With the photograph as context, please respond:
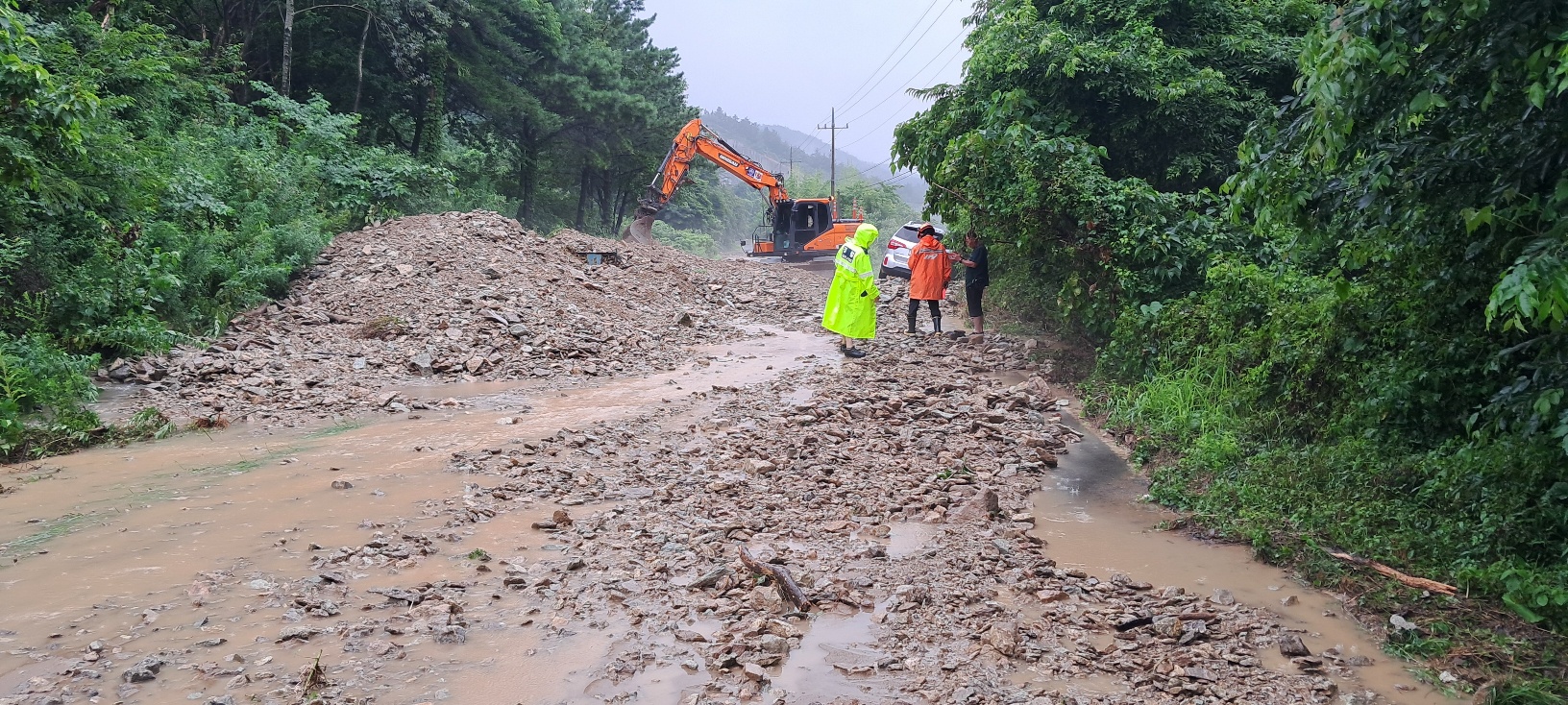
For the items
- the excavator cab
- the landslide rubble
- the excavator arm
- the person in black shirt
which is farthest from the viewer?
the excavator cab

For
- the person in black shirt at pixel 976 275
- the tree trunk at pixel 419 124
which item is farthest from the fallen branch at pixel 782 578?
the tree trunk at pixel 419 124

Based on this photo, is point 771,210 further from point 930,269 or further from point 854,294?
point 854,294

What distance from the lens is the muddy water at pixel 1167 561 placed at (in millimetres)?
3920

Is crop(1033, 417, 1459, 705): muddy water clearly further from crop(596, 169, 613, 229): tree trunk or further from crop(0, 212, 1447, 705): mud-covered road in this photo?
crop(596, 169, 613, 229): tree trunk

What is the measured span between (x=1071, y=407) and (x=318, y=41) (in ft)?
70.8

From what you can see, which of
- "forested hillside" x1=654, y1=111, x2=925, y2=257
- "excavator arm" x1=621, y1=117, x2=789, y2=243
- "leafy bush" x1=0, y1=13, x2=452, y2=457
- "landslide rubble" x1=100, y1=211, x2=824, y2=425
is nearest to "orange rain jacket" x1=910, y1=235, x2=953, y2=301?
"landslide rubble" x1=100, y1=211, x2=824, y2=425

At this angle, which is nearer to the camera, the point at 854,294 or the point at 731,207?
the point at 854,294

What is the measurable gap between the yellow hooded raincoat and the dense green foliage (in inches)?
289

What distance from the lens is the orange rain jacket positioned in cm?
1285

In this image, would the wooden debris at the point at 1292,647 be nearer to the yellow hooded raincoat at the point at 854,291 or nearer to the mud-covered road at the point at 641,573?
the mud-covered road at the point at 641,573

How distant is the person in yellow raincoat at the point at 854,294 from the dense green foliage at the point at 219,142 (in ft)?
24.1

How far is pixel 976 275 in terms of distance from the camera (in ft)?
42.3

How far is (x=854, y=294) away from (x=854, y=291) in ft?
0.15

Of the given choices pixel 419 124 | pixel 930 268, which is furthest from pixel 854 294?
pixel 419 124
